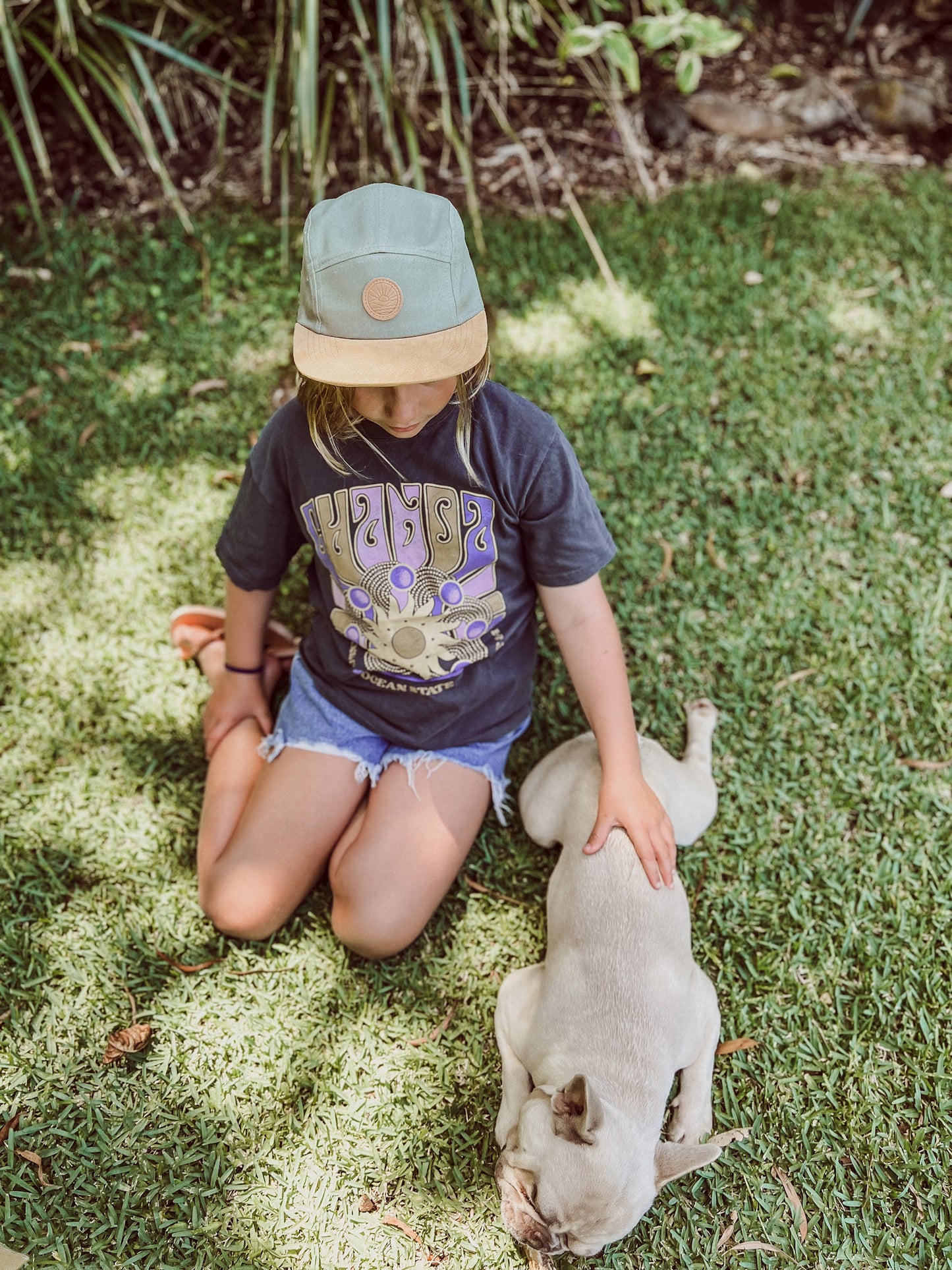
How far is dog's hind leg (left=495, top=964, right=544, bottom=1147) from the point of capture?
2252mm

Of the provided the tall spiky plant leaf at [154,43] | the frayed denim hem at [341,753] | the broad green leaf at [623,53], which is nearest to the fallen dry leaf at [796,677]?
the frayed denim hem at [341,753]

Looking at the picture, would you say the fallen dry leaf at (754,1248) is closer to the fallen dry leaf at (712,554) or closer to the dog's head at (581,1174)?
the dog's head at (581,1174)

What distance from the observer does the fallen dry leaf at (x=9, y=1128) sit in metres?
2.35

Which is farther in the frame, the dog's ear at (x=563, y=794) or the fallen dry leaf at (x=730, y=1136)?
the dog's ear at (x=563, y=794)

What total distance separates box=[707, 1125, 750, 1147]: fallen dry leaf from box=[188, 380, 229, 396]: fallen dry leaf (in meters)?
3.35

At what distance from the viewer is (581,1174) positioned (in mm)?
1899

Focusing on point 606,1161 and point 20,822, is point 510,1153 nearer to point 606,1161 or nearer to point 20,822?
point 606,1161

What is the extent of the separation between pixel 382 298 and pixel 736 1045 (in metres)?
2.19

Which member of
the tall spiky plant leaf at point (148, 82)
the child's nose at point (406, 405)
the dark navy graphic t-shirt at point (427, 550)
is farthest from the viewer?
the tall spiky plant leaf at point (148, 82)

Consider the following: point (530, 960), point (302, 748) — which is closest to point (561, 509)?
point (302, 748)

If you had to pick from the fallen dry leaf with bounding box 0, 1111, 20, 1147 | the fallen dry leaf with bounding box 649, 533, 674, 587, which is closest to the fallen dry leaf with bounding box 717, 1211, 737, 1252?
the fallen dry leaf with bounding box 0, 1111, 20, 1147

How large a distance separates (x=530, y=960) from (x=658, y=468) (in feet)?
6.63

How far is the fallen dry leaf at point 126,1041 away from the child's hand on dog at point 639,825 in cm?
136

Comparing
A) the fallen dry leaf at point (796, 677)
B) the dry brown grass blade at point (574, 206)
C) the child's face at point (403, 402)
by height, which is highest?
the child's face at point (403, 402)
